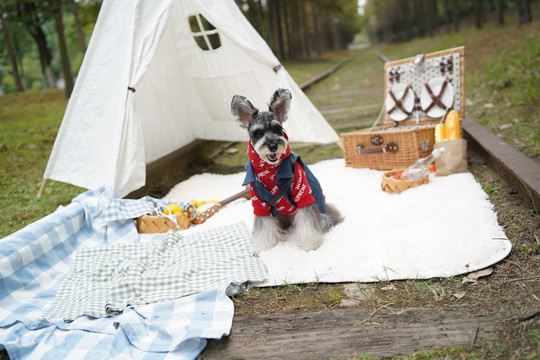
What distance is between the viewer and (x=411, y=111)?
5.58 m

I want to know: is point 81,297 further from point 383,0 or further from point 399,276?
point 383,0

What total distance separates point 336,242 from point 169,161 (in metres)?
3.48

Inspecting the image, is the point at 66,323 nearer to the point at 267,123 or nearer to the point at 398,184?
the point at 267,123

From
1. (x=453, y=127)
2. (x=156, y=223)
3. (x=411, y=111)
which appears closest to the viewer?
(x=156, y=223)

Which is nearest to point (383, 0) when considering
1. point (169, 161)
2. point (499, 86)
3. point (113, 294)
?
point (499, 86)

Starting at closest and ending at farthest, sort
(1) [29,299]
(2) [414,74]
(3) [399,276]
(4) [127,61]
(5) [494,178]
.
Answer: (3) [399,276], (1) [29,299], (5) [494,178], (4) [127,61], (2) [414,74]

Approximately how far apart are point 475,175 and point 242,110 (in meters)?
2.73

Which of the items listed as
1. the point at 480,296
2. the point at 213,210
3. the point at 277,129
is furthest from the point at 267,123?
the point at 480,296

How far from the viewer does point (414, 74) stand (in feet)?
18.2

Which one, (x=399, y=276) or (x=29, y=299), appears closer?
(x=399, y=276)

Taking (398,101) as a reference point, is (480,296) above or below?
below

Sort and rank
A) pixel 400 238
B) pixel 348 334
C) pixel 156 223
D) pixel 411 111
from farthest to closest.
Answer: pixel 411 111
pixel 156 223
pixel 400 238
pixel 348 334

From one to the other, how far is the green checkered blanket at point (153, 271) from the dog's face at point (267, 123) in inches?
37.2

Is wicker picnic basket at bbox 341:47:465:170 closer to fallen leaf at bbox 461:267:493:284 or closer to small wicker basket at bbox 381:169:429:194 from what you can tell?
small wicker basket at bbox 381:169:429:194
